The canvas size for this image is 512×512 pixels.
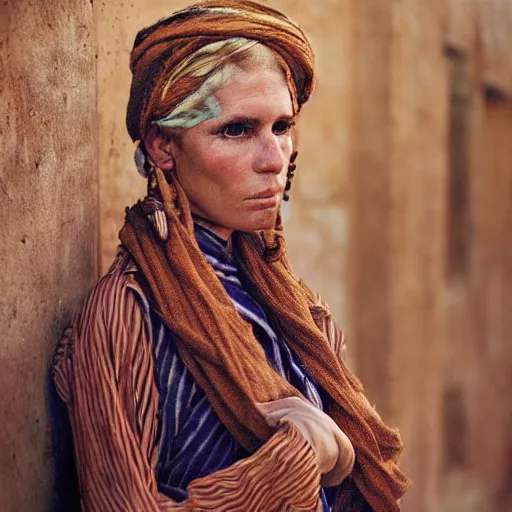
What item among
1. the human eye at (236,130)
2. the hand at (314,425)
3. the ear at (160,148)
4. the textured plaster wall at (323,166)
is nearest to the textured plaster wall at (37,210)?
the ear at (160,148)

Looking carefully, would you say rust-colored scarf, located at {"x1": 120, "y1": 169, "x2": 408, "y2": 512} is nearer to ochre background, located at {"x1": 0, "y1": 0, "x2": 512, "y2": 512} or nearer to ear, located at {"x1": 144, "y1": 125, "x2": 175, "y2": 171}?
ear, located at {"x1": 144, "y1": 125, "x2": 175, "y2": 171}

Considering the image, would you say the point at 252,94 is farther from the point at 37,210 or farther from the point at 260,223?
the point at 37,210

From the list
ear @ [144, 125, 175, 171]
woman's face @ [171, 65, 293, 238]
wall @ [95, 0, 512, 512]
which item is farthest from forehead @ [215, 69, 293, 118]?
wall @ [95, 0, 512, 512]

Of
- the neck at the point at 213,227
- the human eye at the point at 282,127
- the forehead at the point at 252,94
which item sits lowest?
the neck at the point at 213,227

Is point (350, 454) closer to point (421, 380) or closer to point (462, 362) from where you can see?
point (421, 380)

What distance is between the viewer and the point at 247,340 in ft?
8.61

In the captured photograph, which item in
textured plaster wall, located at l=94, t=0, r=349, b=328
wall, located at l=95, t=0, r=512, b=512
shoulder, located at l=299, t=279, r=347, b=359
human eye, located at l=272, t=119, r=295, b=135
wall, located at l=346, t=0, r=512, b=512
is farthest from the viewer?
wall, located at l=346, t=0, r=512, b=512

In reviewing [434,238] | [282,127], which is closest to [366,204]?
[434,238]

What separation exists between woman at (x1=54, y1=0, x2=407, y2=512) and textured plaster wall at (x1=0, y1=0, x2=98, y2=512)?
0.10 m

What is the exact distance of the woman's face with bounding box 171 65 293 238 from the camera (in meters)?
2.63

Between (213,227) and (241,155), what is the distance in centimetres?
18

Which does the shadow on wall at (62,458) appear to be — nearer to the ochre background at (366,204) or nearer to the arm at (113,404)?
the ochre background at (366,204)

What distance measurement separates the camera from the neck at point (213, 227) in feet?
8.95

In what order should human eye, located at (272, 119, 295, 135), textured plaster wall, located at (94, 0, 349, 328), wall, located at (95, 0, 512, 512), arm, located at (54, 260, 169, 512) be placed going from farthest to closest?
wall, located at (95, 0, 512, 512) < textured plaster wall, located at (94, 0, 349, 328) < human eye, located at (272, 119, 295, 135) < arm, located at (54, 260, 169, 512)
